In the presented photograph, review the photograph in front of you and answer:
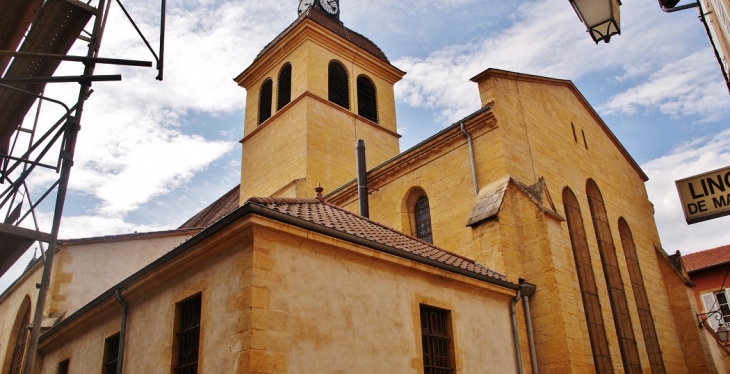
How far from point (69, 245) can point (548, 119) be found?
42.0 ft

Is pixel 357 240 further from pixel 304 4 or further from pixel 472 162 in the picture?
pixel 304 4

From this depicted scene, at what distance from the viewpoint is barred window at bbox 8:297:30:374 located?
15328 mm

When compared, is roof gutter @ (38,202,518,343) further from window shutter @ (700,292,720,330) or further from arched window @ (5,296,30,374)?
window shutter @ (700,292,720,330)

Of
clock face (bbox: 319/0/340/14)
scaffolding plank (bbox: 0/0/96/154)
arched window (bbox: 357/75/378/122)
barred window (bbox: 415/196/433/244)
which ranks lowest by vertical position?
scaffolding plank (bbox: 0/0/96/154)

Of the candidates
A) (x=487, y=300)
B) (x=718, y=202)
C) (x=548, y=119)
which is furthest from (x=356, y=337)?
(x=548, y=119)

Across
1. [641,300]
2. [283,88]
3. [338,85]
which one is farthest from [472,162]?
[283,88]

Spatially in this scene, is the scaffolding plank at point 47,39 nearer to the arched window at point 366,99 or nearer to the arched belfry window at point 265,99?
the arched belfry window at point 265,99

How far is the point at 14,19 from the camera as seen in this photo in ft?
22.3

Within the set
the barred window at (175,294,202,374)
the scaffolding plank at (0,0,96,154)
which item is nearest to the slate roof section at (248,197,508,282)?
the barred window at (175,294,202,374)

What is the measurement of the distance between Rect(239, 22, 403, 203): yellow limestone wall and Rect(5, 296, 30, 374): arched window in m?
8.82

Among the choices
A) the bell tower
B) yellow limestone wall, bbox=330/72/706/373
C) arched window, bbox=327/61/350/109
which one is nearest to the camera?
yellow limestone wall, bbox=330/72/706/373

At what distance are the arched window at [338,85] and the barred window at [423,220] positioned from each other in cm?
934

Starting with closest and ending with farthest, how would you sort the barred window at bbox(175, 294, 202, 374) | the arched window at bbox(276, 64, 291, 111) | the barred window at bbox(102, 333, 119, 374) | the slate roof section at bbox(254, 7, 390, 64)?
the barred window at bbox(175, 294, 202, 374) → the barred window at bbox(102, 333, 119, 374) → the arched window at bbox(276, 64, 291, 111) → the slate roof section at bbox(254, 7, 390, 64)

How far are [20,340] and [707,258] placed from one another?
91.7ft
